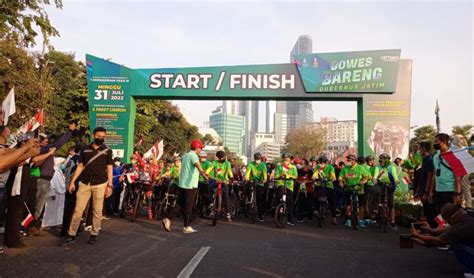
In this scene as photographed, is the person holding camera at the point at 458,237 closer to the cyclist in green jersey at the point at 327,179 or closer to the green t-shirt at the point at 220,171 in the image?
the cyclist in green jersey at the point at 327,179

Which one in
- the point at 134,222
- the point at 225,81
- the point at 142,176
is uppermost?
the point at 225,81

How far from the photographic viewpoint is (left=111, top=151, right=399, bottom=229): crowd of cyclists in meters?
10.2

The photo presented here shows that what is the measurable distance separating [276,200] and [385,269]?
17.6 feet

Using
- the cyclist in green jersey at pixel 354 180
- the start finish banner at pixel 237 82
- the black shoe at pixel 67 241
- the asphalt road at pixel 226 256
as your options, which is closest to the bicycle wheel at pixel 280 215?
the asphalt road at pixel 226 256

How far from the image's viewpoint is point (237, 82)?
57.0 ft

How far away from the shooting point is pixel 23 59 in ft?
63.6

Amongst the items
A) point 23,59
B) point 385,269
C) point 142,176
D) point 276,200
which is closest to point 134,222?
Result: point 142,176

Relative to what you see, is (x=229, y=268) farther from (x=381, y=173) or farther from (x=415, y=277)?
(x=381, y=173)

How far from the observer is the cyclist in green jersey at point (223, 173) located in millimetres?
10609

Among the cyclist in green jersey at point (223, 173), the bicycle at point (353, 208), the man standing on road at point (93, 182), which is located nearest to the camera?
the man standing on road at point (93, 182)

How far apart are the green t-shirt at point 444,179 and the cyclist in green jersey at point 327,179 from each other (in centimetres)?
414

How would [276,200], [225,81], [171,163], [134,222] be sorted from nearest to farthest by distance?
[134,222]
[276,200]
[171,163]
[225,81]

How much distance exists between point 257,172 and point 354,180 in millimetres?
2788

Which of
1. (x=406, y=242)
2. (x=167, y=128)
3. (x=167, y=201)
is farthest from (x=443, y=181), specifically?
(x=167, y=128)
